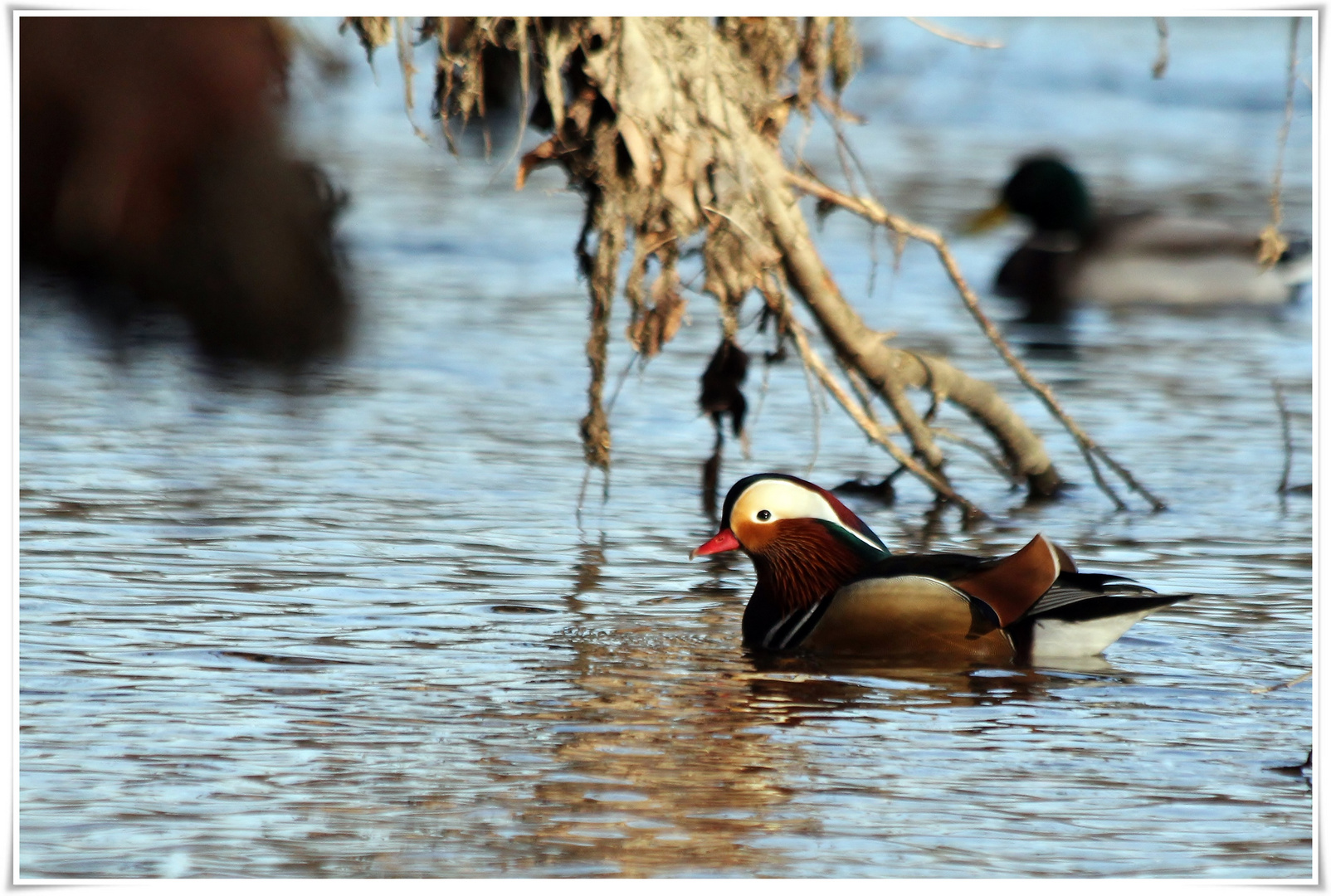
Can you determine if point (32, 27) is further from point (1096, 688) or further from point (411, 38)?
point (1096, 688)

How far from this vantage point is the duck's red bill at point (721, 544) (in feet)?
21.4

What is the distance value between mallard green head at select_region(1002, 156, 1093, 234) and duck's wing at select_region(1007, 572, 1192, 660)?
10091 millimetres

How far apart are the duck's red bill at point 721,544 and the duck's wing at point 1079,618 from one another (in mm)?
927

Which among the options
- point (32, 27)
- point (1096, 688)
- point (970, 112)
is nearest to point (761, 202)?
point (1096, 688)

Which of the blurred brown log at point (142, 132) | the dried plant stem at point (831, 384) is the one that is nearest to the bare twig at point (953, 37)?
the dried plant stem at point (831, 384)

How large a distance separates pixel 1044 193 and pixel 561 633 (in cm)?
1056

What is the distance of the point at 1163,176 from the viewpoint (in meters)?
20.0

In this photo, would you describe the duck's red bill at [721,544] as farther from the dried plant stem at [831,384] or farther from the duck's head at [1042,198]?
the duck's head at [1042,198]

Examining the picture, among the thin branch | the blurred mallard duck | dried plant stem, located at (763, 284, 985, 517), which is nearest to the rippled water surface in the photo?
the thin branch

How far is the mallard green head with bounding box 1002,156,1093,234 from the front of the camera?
16.0 metres

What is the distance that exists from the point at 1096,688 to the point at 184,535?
10.8 ft

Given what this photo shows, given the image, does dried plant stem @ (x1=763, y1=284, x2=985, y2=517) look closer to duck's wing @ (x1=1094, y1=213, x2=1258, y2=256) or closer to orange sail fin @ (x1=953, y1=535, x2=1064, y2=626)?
orange sail fin @ (x1=953, y1=535, x2=1064, y2=626)

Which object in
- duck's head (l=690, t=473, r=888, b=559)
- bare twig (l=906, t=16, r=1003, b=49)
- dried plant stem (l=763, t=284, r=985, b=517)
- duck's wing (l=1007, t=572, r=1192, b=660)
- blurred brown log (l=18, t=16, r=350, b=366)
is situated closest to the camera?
blurred brown log (l=18, t=16, r=350, b=366)

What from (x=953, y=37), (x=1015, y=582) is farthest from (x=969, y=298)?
(x=1015, y=582)
